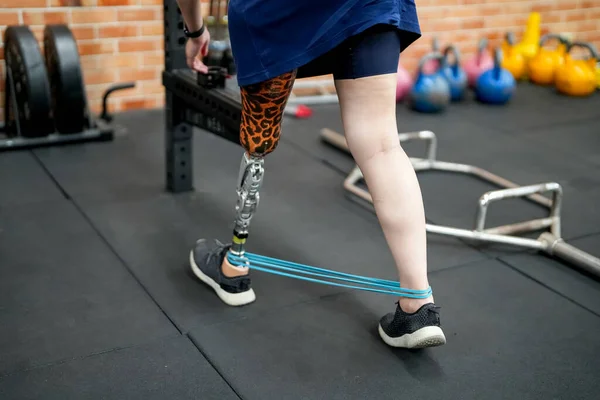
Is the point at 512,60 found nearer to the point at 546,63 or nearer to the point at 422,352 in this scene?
the point at 546,63

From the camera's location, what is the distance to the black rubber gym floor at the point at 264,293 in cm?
161

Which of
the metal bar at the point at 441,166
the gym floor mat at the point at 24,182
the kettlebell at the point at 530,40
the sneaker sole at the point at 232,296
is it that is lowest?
the gym floor mat at the point at 24,182

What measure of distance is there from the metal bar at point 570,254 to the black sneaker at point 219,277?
965 millimetres

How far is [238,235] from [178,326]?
0.27m

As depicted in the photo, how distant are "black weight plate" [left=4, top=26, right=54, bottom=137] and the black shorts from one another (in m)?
1.64

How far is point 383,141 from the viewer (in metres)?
1.52

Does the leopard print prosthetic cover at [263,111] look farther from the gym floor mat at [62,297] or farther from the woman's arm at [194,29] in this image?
the gym floor mat at [62,297]

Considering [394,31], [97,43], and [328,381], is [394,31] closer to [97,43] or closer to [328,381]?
[328,381]

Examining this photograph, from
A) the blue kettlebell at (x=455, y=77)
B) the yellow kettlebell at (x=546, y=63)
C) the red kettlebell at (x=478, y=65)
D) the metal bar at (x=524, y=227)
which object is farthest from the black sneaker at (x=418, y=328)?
the yellow kettlebell at (x=546, y=63)

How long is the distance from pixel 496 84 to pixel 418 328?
2.50 metres

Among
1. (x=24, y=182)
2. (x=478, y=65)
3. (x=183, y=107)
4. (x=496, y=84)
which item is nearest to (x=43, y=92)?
(x=24, y=182)

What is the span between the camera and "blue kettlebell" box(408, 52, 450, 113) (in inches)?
142

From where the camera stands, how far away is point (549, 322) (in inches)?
74.6

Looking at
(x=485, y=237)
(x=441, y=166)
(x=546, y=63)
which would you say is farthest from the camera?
(x=546, y=63)
